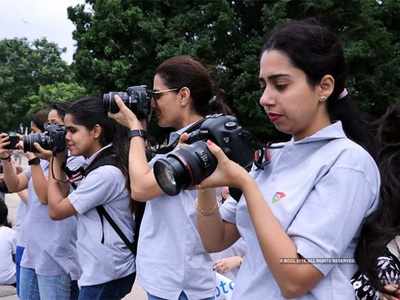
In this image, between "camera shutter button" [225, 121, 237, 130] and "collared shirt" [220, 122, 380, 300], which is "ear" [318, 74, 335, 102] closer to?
"collared shirt" [220, 122, 380, 300]

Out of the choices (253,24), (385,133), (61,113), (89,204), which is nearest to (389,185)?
(385,133)

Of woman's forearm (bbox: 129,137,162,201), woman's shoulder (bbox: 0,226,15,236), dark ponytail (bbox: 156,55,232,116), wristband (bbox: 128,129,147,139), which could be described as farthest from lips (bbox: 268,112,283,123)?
woman's shoulder (bbox: 0,226,15,236)

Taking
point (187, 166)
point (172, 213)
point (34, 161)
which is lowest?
point (172, 213)

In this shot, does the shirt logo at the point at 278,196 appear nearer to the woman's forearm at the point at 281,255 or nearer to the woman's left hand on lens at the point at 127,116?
the woman's forearm at the point at 281,255

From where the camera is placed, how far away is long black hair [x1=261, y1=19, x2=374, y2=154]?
1352 mm

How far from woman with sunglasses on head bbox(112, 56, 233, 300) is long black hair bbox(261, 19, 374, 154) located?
2.68 ft

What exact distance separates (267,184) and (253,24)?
14.9 meters

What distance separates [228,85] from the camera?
14.4 metres

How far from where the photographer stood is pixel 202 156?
1.37 meters

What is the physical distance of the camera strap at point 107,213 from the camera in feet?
8.51

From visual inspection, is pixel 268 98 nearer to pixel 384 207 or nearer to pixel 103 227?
pixel 384 207

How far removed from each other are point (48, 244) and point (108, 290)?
2.07 feet

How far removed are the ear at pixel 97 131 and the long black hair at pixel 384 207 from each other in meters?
1.63

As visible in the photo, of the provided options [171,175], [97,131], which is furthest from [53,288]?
[171,175]
